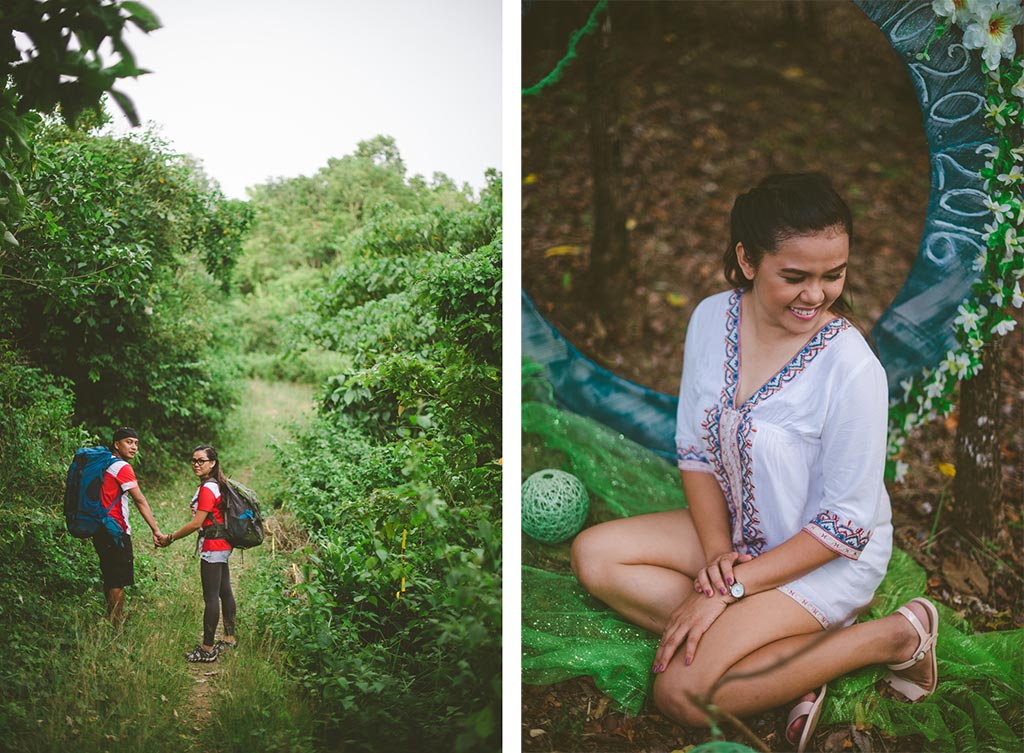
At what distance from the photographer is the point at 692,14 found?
3141 mm

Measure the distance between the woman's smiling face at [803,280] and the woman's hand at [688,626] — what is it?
95 centimetres

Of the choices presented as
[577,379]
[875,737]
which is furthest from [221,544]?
[875,737]

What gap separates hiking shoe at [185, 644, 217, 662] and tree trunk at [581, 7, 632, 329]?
1767mm

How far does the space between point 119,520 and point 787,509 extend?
2.23 m

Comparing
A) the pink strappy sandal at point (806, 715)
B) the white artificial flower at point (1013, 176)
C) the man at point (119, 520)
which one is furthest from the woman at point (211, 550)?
the white artificial flower at point (1013, 176)

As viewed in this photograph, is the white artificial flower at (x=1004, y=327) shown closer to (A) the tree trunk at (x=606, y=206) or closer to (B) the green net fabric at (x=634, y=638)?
(B) the green net fabric at (x=634, y=638)

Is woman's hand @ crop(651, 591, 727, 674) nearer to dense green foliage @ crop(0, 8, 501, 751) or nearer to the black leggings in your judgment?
dense green foliage @ crop(0, 8, 501, 751)

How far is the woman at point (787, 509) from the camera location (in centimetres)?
288

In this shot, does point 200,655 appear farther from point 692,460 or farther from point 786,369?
point 786,369

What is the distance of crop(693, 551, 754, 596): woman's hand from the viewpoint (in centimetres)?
294

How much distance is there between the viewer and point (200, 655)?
9.57ft

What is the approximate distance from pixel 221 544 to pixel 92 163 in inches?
54.2

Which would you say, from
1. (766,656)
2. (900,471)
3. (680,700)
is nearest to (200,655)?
(680,700)

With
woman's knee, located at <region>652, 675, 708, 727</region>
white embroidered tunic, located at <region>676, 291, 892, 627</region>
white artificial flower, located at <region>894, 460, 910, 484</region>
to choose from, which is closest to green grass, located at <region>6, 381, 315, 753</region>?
woman's knee, located at <region>652, 675, 708, 727</region>
